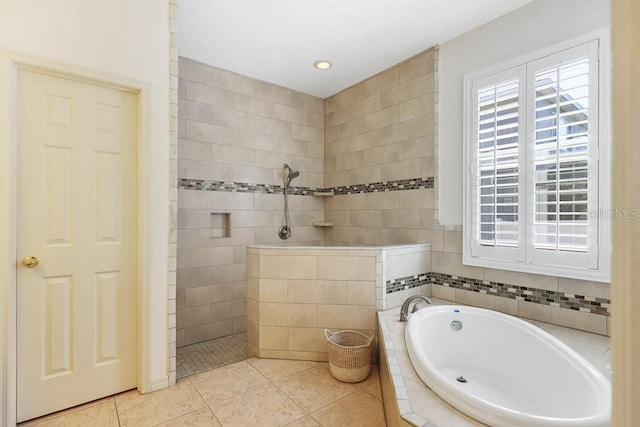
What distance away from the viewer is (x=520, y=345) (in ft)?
6.74

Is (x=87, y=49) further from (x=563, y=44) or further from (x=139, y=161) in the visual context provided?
(x=563, y=44)

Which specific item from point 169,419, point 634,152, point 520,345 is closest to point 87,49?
point 169,419

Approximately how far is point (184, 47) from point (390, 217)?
249 centimetres

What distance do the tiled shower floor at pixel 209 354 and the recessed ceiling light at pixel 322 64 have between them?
2.83 m

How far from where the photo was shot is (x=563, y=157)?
2.16 metres

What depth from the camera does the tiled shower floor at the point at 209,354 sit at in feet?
8.70

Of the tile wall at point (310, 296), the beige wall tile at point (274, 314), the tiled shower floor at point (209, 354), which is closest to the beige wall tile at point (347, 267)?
the tile wall at point (310, 296)

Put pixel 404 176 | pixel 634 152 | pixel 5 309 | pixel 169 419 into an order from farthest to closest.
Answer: pixel 404 176 < pixel 169 419 < pixel 5 309 < pixel 634 152

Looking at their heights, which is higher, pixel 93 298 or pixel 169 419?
pixel 93 298

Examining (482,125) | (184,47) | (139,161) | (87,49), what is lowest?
(139,161)

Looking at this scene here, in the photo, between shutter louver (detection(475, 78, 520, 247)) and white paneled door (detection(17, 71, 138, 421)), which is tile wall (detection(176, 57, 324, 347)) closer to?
white paneled door (detection(17, 71, 138, 421))

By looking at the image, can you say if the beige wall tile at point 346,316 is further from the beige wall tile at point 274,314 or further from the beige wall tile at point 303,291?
the beige wall tile at point 274,314

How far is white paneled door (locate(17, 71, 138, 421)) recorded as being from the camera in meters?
1.85

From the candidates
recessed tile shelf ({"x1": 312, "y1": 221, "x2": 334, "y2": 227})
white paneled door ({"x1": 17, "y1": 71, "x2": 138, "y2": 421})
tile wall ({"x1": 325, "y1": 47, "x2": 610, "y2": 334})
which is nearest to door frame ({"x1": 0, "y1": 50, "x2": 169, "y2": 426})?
white paneled door ({"x1": 17, "y1": 71, "x2": 138, "y2": 421})
